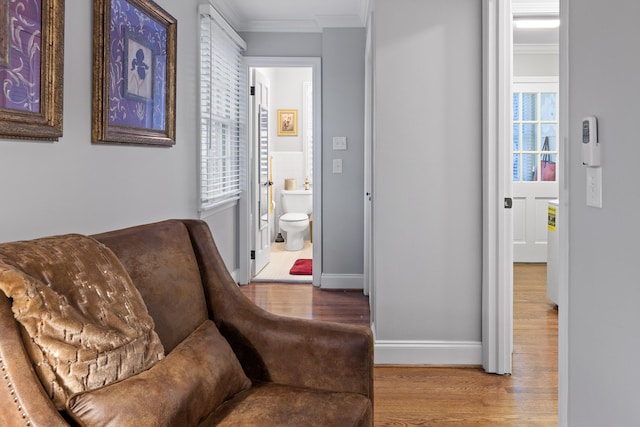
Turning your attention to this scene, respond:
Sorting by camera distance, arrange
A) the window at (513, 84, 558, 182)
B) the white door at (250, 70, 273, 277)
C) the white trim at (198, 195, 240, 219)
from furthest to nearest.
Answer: the window at (513, 84, 558, 182)
the white door at (250, 70, 273, 277)
the white trim at (198, 195, 240, 219)

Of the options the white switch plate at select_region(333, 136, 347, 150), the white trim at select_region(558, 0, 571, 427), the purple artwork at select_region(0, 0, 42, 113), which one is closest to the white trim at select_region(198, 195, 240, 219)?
the white switch plate at select_region(333, 136, 347, 150)

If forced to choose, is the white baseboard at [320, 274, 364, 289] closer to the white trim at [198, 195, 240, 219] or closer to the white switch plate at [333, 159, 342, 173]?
the white switch plate at [333, 159, 342, 173]

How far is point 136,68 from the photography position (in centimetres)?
242

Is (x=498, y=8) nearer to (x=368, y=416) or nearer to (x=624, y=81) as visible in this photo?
(x=624, y=81)

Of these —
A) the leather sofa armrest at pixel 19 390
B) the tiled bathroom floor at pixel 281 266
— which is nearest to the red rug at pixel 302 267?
the tiled bathroom floor at pixel 281 266

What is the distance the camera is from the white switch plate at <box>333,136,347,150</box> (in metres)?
4.66

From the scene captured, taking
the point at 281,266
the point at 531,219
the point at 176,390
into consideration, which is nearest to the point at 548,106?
the point at 531,219

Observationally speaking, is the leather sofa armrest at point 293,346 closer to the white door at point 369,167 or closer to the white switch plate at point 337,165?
the white door at point 369,167

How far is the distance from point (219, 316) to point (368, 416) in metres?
0.62

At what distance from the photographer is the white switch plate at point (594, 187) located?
136 centimetres

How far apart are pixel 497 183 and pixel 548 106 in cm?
394

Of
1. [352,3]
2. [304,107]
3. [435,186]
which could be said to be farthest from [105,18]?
[304,107]

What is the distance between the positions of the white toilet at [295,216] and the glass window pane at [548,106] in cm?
327

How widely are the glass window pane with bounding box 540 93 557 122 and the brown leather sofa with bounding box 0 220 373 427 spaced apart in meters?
5.31
